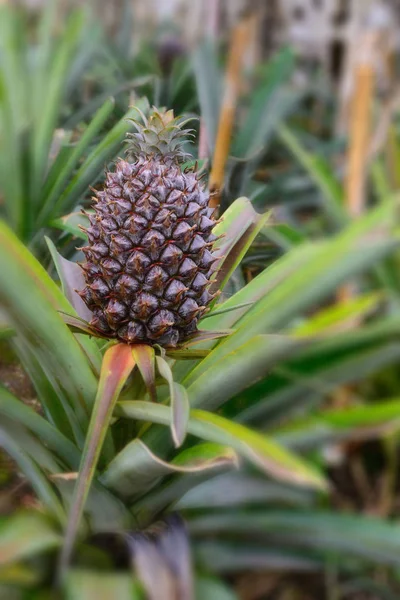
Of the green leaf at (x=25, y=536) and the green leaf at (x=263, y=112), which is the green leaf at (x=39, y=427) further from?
the green leaf at (x=263, y=112)

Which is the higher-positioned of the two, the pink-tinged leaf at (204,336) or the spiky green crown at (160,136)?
the spiky green crown at (160,136)

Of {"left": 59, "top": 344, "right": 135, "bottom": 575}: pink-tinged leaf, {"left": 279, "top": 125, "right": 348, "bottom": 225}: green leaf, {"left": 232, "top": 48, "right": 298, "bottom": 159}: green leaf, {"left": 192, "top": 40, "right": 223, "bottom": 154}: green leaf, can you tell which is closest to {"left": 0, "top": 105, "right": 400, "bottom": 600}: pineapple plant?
{"left": 59, "top": 344, "right": 135, "bottom": 575}: pink-tinged leaf

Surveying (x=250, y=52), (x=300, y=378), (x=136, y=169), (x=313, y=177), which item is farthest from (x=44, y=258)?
(x=250, y=52)

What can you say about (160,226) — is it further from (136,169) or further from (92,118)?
(92,118)

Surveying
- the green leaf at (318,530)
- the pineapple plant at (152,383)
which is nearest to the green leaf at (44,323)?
the pineapple plant at (152,383)

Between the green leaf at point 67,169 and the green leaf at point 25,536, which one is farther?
the green leaf at point 67,169

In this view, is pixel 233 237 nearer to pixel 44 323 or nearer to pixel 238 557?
pixel 44 323

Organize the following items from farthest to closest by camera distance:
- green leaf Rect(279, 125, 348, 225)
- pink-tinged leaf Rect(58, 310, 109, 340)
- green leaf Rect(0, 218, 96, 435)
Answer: green leaf Rect(279, 125, 348, 225), pink-tinged leaf Rect(58, 310, 109, 340), green leaf Rect(0, 218, 96, 435)

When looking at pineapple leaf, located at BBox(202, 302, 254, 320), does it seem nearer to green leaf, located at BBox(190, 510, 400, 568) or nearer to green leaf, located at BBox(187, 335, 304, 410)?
green leaf, located at BBox(187, 335, 304, 410)
